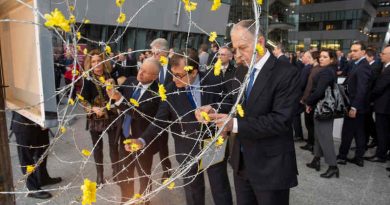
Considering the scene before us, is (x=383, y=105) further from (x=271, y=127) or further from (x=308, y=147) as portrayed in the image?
(x=271, y=127)

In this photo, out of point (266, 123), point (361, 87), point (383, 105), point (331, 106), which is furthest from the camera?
point (383, 105)

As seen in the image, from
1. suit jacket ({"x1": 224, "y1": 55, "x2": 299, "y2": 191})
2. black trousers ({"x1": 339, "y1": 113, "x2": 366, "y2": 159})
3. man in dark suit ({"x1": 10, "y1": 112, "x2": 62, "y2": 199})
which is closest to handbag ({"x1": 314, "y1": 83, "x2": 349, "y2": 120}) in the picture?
black trousers ({"x1": 339, "y1": 113, "x2": 366, "y2": 159})

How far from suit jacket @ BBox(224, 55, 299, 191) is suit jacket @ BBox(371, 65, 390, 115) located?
370 centimetres

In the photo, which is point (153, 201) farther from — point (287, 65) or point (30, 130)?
point (287, 65)

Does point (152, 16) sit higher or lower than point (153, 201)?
higher

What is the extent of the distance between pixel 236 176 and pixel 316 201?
193cm

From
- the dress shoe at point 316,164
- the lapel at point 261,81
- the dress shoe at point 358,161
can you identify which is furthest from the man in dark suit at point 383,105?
the lapel at point 261,81

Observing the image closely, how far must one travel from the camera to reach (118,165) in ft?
13.4

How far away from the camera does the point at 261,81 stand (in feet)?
7.25

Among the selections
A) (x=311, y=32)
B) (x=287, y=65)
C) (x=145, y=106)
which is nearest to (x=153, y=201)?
(x=145, y=106)

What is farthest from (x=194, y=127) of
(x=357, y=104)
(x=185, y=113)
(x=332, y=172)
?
(x=357, y=104)

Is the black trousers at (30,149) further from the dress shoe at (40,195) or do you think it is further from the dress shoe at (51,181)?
the dress shoe at (51,181)

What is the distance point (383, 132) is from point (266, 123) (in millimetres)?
4176

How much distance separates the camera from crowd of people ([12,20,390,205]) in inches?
84.0
